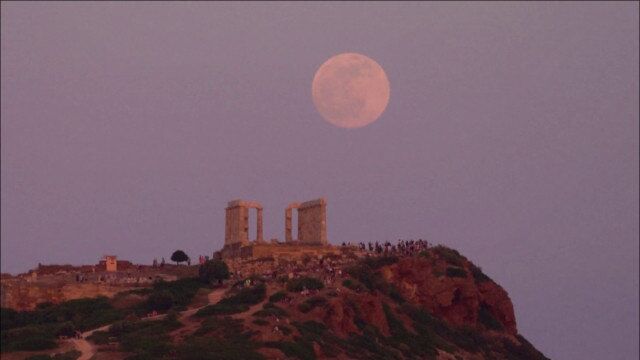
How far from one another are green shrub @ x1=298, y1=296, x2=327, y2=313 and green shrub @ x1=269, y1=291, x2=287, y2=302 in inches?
90.1

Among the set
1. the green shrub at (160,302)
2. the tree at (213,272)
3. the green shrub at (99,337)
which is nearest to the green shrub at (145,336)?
the green shrub at (99,337)

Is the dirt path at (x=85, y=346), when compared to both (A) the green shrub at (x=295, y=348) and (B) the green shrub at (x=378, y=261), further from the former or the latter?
(B) the green shrub at (x=378, y=261)

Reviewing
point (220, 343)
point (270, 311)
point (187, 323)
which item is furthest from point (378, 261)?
point (220, 343)

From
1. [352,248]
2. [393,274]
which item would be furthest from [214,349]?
[352,248]

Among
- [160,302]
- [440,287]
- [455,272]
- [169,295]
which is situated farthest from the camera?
[455,272]

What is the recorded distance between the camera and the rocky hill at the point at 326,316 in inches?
1957

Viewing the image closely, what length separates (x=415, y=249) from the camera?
3103 inches

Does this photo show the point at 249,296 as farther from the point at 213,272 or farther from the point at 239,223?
the point at 239,223

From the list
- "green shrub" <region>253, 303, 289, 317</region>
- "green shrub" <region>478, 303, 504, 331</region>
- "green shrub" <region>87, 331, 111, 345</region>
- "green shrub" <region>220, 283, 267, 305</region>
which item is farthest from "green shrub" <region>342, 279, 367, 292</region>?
"green shrub" <region>87, 331, 111, 345</region>

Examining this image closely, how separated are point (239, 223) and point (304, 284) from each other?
22.0m

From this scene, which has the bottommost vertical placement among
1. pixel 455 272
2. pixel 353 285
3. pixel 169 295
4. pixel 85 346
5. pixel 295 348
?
pixel 295 348

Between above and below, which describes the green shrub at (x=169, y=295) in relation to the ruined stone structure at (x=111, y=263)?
below

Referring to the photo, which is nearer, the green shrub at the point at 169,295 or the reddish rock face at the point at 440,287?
the green shrub at the point at 169,295

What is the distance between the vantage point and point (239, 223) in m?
83.1
